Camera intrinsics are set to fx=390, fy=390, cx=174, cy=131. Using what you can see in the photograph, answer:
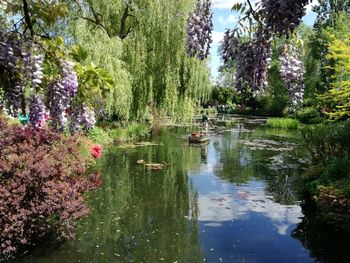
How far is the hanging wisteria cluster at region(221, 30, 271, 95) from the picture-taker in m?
3.87

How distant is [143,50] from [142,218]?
10.3 meters

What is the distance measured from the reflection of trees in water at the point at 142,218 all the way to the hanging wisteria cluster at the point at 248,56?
13.6 ft

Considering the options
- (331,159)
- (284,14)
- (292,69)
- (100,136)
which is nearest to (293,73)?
(292,69)

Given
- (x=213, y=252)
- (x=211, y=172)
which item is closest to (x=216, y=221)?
(x=213, y=252)

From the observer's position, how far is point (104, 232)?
8078mm

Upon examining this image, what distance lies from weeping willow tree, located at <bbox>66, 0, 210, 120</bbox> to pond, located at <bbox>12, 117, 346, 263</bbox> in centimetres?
301

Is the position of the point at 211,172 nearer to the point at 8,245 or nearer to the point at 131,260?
the point at 131,260

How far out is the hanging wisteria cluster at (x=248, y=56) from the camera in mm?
3865

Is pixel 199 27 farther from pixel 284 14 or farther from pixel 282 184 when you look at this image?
A: pixel 282 184

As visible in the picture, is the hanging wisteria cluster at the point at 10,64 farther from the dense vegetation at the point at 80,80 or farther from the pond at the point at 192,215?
the pond at the point at 192,215

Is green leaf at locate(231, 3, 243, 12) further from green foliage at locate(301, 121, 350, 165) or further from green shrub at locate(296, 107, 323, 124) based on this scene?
green shrub at locate(296, 107, 323, 124)

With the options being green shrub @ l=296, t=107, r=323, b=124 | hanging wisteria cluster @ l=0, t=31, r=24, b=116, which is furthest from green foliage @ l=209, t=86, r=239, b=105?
hanging wisteria cluster @ l=0, t=31, r=24, b=116

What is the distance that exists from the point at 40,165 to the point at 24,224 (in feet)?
3.27

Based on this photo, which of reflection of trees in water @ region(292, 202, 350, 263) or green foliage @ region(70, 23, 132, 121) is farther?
green foliage @ region(70, 23, 132, 121)
